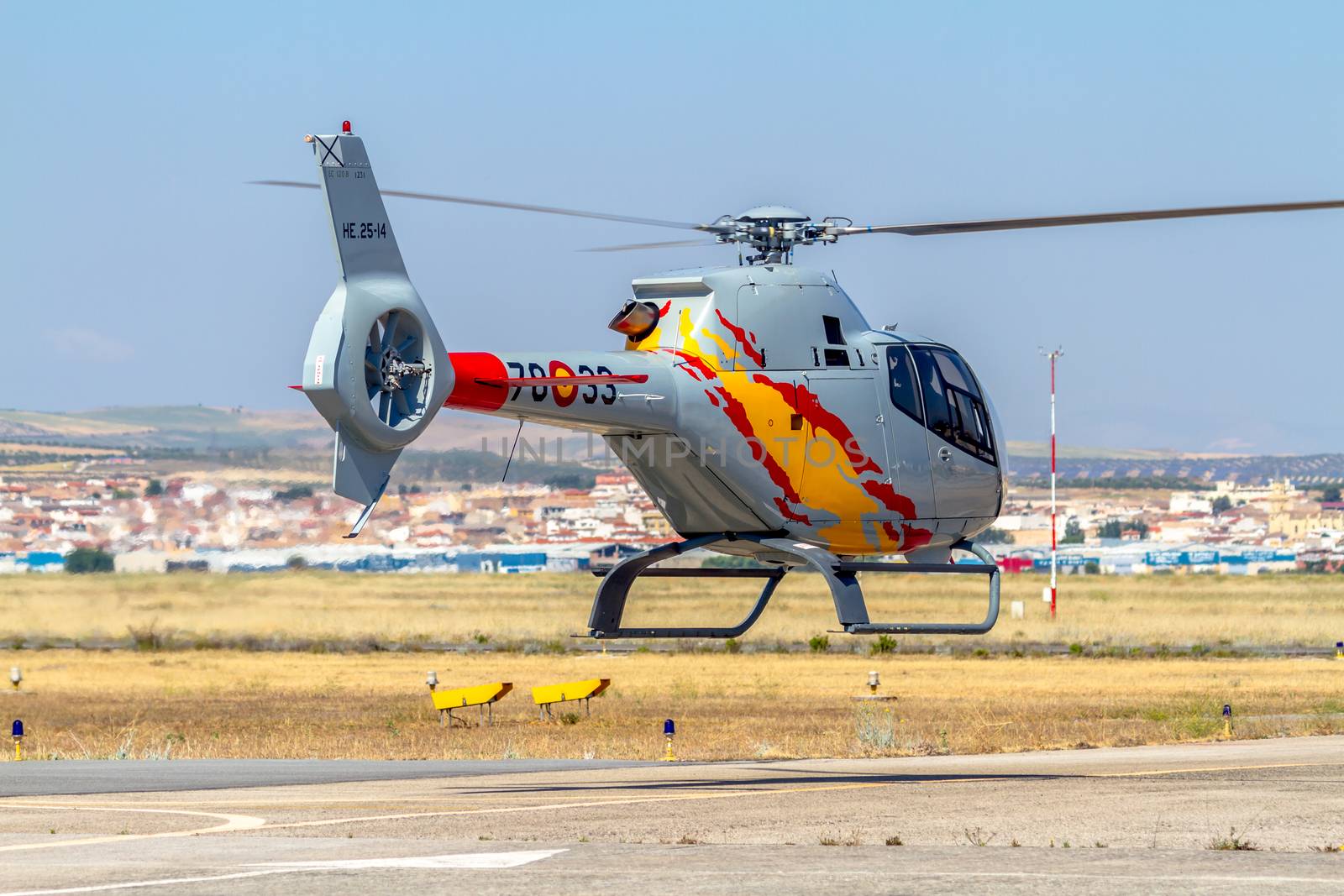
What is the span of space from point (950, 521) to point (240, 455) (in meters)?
67.6

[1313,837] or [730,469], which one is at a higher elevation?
[730,469]

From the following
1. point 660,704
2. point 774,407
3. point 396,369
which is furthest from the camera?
point 660,704

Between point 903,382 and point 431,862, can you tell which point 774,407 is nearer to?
point 903,382

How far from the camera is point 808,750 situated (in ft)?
112

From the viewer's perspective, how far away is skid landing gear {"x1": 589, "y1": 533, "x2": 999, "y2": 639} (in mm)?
23531

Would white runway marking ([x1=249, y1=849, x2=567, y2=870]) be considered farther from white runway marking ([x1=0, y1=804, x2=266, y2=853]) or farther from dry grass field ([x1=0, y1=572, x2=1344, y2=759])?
dry grass field ([x1=0, y1=572, x2=1344, y2=759])

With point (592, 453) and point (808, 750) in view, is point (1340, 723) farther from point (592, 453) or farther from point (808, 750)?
point (592, 453)

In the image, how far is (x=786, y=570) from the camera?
2578 cm

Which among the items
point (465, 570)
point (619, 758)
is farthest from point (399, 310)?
point (465, 570)

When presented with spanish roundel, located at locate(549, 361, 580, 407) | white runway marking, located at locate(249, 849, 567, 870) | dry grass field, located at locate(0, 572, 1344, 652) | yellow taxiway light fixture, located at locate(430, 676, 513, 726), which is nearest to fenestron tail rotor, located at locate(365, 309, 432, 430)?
spanish roundel, located at locate(549, 361, 580, 407)

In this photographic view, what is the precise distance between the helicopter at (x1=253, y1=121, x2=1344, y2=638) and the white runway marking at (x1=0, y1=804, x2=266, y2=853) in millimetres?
4996

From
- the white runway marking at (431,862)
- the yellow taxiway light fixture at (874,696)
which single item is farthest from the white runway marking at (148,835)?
the yellow taxiway light fixture at (874,696)

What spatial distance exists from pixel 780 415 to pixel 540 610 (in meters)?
81.2

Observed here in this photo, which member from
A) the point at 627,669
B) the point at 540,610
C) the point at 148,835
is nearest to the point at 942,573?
the point at 148,835
